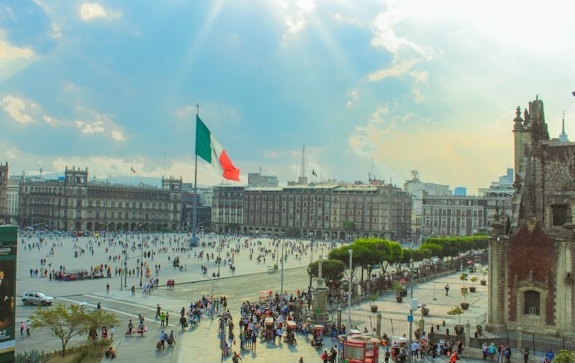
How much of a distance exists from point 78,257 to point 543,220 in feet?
180

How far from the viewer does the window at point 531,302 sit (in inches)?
1198

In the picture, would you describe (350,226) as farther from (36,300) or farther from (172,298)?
(36,300)

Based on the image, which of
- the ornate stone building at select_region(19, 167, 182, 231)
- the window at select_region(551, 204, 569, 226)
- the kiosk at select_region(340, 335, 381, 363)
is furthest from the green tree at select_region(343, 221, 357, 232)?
the kiosk at select_region(340, 335, 381, 363)

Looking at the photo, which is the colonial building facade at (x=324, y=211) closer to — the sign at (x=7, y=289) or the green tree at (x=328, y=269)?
the green tree at (x=328, y=269)

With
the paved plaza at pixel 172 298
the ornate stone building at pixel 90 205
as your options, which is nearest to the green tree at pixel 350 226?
the ornate stone building at pixel 90 205

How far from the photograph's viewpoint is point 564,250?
29797 millimetres

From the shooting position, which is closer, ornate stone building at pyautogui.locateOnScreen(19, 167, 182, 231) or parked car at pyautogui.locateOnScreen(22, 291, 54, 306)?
parked car at pyautogui.locateOnScreen(22, 291, 54, 306)

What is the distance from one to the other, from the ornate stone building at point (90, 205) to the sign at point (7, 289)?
396 ft

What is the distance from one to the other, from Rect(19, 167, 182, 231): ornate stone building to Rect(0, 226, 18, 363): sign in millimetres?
120622

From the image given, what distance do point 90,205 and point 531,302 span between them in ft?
416

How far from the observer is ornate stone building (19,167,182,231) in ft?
466

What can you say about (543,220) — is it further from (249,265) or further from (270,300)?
(249,265)

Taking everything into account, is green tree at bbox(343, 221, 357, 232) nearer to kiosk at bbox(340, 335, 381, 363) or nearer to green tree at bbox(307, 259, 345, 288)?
green tree at bbox(307, 259, 345, 288)

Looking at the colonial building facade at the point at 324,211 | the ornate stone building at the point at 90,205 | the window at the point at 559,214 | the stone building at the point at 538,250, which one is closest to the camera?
the stone building at the point at 538,250
